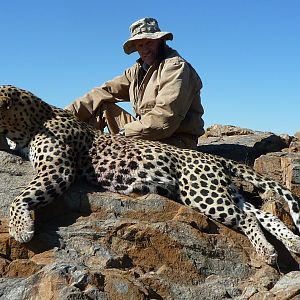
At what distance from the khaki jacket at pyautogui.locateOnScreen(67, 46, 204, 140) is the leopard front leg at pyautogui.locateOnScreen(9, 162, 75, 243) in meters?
2.07

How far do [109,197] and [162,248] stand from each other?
0.99 metres

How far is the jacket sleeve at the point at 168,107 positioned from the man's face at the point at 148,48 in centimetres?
39

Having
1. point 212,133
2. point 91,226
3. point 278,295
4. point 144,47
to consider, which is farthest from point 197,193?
point 212,133

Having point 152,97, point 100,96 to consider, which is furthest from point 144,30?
point 100,96

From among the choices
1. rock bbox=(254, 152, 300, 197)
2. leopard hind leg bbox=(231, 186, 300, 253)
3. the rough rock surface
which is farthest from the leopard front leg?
rock bbox=(254, 152, 300, 197)

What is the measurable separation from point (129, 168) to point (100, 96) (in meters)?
3.14

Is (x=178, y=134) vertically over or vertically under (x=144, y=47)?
under

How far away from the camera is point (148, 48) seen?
32.5 ft

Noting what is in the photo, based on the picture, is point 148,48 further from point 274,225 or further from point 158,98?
point 274,225

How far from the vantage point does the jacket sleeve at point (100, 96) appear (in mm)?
10617

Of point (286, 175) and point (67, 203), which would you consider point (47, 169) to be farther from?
point (286, 175)

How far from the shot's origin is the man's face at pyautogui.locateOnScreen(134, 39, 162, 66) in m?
9.89

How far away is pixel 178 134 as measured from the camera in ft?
32.9

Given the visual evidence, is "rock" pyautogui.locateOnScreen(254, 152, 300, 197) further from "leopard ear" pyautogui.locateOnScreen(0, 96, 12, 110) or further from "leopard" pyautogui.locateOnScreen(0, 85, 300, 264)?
"leopard ear" pyautogui.locateOnScreen(0, 96, 12, 110)
